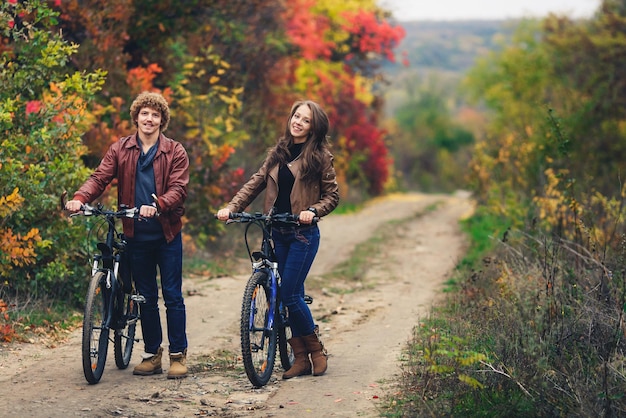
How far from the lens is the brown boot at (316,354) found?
7180 millimetres

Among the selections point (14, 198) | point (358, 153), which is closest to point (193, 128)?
point (14, 198)

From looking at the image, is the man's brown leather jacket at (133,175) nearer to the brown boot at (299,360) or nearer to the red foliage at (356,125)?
the brown boot at (299,360)

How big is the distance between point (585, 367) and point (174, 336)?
122 inches

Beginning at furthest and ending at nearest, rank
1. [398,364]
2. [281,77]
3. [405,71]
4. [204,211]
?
[405,71] < [281,77] < [204,211] < [398,364]

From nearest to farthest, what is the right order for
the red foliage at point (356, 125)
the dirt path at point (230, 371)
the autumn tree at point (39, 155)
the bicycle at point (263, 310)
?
the dirt path at point (230, 371) → the bicycle at point (263, 310) → the autumn tree at point (39, 155) → the red foliage at point (356, 125)

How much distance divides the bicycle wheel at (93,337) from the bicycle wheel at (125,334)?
206 mm

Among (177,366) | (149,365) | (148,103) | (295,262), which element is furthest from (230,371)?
(148,103)

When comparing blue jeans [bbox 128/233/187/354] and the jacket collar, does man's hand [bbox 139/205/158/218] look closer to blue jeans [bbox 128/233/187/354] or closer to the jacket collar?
blue jeans [bbox 128/233/187/354]

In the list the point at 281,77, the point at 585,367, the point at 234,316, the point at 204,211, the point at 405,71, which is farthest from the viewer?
the point at 405,71

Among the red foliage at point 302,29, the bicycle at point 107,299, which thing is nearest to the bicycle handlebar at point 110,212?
the bicycle at point 107,299

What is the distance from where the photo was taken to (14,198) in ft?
26.2

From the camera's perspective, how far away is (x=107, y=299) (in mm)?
6738

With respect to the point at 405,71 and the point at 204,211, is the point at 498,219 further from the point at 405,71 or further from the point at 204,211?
the point at 405,71

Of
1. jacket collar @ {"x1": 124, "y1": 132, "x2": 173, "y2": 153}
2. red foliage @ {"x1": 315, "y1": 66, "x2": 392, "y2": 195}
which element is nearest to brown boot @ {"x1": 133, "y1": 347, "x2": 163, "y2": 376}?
jacket collar @ {"x1": 124, "y1": 132, "x2": 173, "y2": 153}
